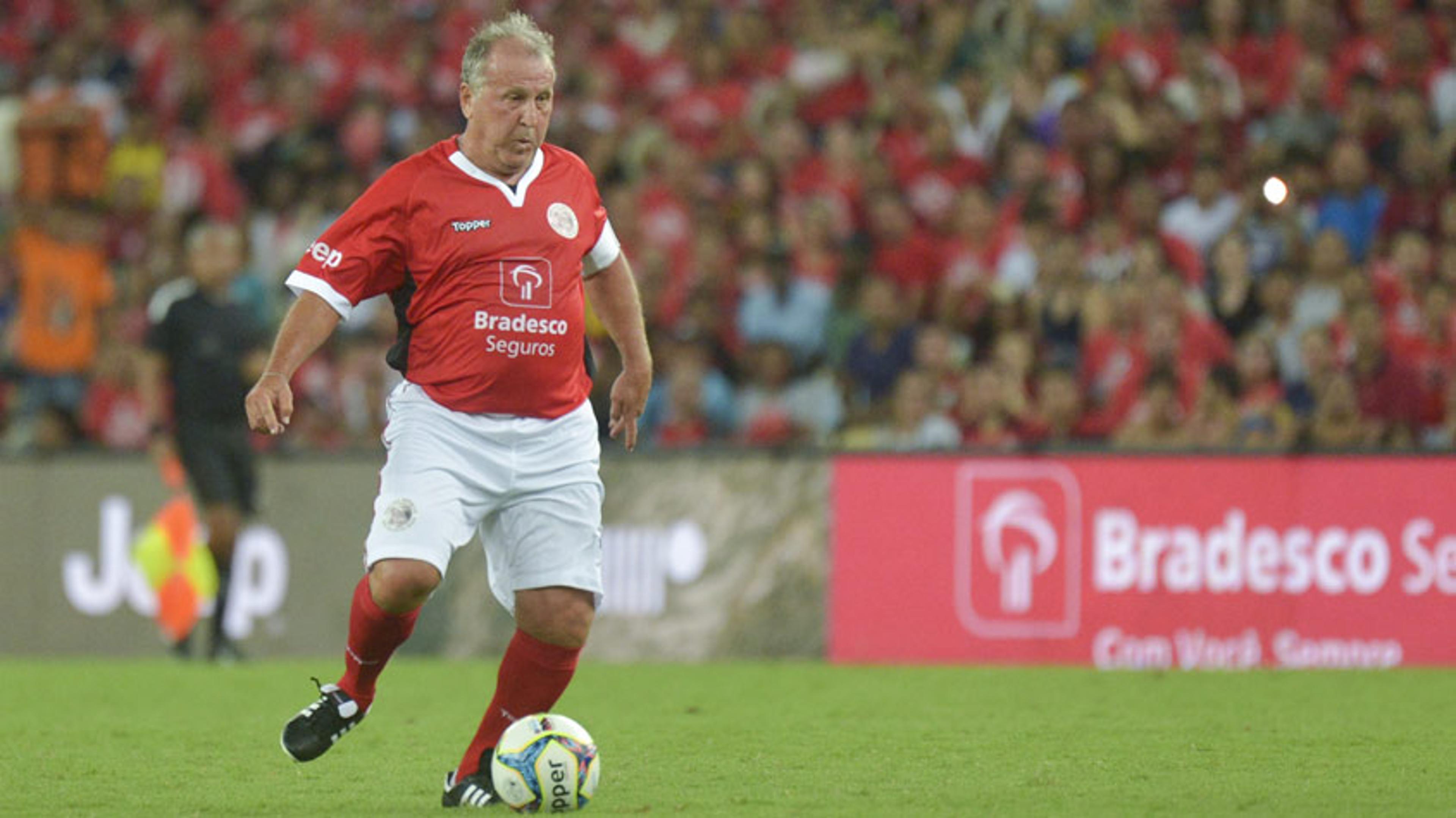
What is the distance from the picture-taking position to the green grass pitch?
20.7ft

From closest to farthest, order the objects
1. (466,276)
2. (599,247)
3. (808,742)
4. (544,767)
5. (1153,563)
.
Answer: (544,767), (466,276), (599,247), (808,742), (1153,563)

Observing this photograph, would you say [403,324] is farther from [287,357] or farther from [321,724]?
[321,724]

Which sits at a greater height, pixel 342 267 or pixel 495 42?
pixel 495 42

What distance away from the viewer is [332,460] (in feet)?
44.0

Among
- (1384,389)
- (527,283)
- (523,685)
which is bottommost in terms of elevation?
(523,685)

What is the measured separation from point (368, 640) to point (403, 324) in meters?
0.92

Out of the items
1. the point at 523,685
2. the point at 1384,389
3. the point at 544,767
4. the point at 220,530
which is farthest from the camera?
the point at 1384,389

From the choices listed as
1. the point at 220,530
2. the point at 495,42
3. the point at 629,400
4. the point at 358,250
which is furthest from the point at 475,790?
the point at 220,530

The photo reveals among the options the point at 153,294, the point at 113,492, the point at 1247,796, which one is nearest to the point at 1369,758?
the point at 1247,796

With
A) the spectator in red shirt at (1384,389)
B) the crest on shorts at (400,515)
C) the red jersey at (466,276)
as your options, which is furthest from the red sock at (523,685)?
the spectator in red shirt at (1384,389)

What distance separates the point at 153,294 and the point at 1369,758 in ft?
36.3

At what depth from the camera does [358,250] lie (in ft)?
20.5

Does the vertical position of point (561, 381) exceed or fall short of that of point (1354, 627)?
it exceeds it

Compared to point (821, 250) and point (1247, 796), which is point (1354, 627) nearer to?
point (821, 250)
